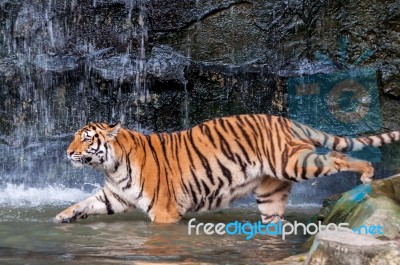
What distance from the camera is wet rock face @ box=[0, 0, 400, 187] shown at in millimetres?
9234

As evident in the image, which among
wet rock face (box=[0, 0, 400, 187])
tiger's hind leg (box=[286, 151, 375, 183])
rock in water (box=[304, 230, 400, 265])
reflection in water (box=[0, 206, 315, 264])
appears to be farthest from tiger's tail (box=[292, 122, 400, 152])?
wet rock face (box=[0, 0, 400, 187])

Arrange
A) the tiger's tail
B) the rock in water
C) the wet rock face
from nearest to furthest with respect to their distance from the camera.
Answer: the rock in water → the tiger's tail → the wet rock face

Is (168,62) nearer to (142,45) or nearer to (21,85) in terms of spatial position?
(142,45)

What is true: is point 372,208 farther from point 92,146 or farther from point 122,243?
point 92,146

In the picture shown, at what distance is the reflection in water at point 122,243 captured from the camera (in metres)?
4.54

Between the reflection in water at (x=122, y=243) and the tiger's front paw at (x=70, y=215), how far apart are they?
0.24 feet

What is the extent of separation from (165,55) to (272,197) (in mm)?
3726

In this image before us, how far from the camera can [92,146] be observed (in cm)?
626

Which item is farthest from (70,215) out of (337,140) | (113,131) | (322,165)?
(337,140)

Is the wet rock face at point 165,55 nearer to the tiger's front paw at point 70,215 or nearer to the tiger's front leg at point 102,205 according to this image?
the tiger's front leg at point 102,205

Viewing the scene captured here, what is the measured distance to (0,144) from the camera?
9688mm

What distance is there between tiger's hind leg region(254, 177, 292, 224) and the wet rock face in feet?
9.67
